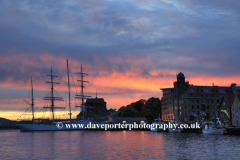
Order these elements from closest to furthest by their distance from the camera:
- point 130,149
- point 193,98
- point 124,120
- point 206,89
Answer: point 130,149
point 193,98
point 124,120
point 206,89

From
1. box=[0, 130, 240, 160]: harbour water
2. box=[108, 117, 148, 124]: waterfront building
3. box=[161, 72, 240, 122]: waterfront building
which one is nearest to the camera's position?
box=[0, 130, 240, 160]: harbour water

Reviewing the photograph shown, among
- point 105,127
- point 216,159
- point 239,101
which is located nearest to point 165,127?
point 239,101

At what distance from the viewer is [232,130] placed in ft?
331

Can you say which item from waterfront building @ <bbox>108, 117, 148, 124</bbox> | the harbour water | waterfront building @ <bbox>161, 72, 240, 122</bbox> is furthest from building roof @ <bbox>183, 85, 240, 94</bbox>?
the harbour water

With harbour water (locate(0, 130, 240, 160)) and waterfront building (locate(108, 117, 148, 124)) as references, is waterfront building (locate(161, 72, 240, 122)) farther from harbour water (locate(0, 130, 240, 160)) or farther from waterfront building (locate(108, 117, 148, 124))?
harbour water (locate(0, 130, 240, 160))

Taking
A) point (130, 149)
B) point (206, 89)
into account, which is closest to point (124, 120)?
point (206, 89)

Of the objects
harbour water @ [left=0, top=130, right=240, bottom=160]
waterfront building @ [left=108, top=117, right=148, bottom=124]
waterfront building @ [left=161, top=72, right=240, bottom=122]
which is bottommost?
harbour water @ [left=0, top=130, right=240, bottom=160]

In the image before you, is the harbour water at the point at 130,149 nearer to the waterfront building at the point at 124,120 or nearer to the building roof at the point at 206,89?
the waterfront building at the point at 124,120

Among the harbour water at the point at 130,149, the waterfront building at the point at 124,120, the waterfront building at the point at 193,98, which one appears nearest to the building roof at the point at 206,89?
the waterfront building at the point at 193,98

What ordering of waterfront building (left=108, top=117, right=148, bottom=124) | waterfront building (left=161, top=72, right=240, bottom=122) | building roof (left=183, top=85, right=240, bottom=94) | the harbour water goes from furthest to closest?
building roof (left=183, top=85, right=240, bottom=94)
waterfront building (left=108, top=117, right=148, bottom=124)
waterfront building (left=161, top=72, right=240, bottom=122)
the harbour water

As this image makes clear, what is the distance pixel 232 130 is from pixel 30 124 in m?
132

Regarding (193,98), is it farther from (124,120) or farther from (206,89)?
(124,120)

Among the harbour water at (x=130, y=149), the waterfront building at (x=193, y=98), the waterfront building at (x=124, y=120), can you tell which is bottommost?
the harbour water at (x=130, y=149)

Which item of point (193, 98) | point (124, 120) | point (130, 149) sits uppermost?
point (193, 98)
